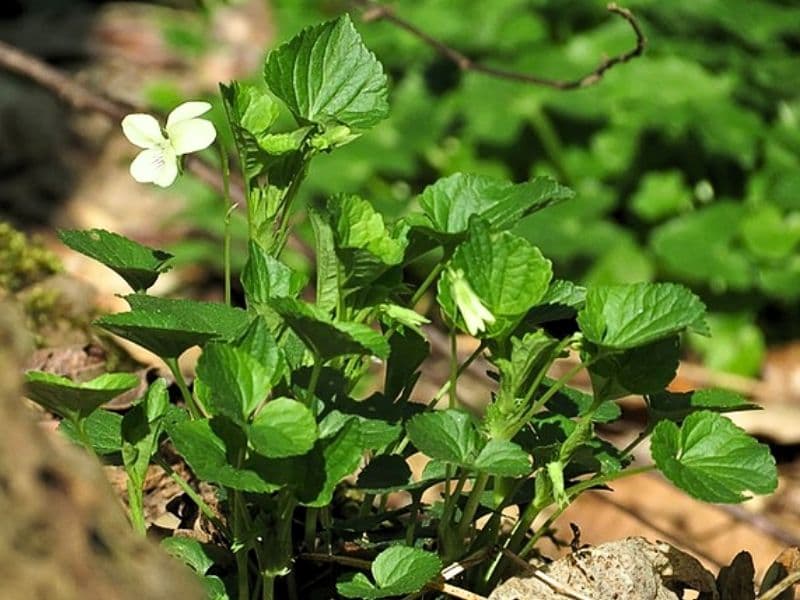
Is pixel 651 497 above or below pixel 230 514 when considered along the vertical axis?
below

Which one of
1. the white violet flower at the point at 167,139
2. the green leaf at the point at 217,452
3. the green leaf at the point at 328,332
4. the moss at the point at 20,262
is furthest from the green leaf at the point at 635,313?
the moss at the point at 20,262

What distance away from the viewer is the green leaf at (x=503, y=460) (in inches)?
49.4

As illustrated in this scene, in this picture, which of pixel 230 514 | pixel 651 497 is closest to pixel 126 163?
pixel 651 497

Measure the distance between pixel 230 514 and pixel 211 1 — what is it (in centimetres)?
511

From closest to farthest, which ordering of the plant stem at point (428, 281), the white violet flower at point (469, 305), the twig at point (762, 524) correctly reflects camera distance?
the white violet flower at point (469, 305), the plant stem at point (428, 281), the twig at point (762, 524)

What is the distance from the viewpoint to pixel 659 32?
15.4 feet

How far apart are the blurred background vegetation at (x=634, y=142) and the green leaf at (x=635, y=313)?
3037 mm

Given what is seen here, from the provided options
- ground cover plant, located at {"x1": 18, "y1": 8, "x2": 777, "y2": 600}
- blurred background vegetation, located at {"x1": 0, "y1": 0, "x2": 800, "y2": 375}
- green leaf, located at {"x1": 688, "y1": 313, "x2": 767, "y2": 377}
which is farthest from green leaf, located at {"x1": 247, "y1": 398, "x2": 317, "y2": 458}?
green leaf, located at {"x1": 688, "y1": 313, "x2": 767, "y2": 377}

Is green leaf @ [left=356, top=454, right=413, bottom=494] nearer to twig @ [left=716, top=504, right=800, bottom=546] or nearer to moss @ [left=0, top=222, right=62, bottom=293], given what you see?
moss @ [left=0, top=222, right=62, bottom=293]

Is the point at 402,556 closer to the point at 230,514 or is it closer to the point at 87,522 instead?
the point at 230,514

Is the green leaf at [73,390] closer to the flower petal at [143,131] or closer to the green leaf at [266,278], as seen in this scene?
the green leaf at [266,278]

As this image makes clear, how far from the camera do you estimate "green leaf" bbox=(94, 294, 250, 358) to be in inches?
49.6

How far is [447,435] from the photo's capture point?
1304 millimetres

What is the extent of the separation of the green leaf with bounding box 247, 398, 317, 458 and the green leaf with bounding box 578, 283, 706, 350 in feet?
0.89
